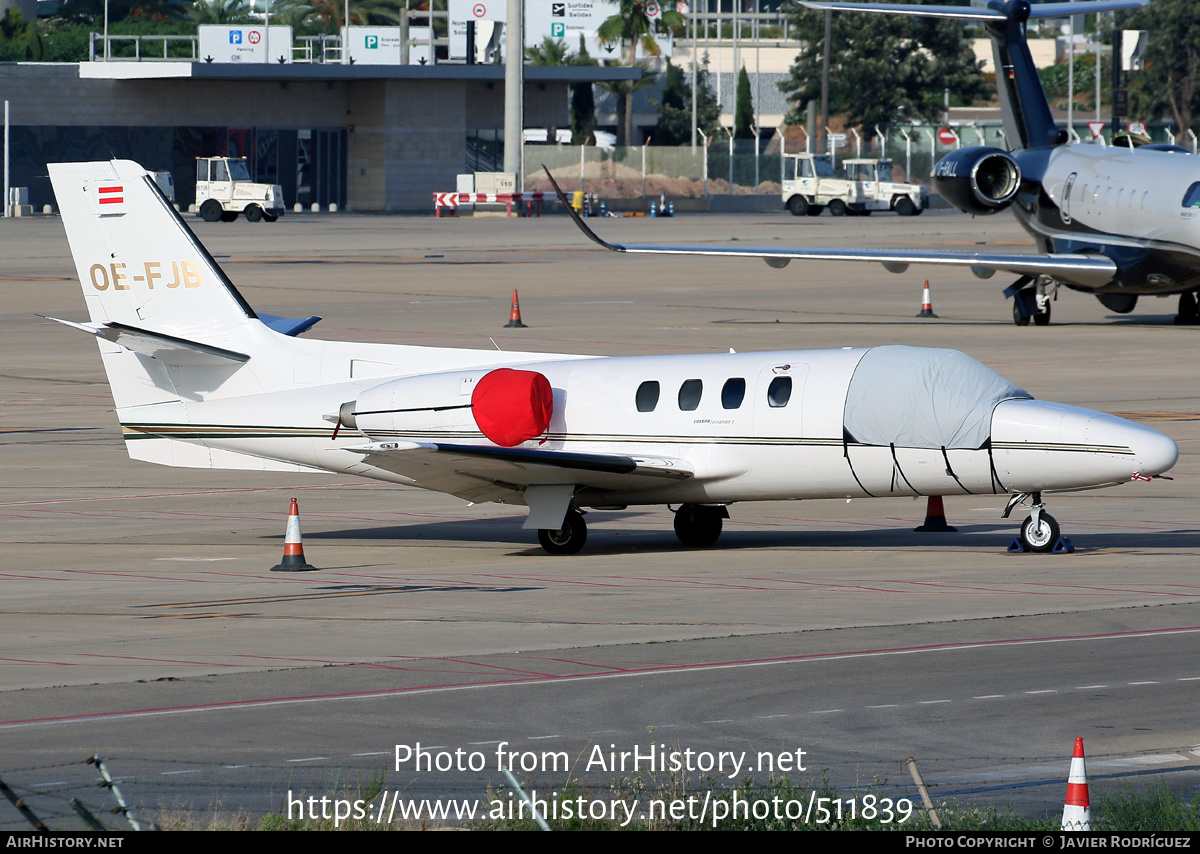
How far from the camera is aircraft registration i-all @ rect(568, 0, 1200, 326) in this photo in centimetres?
4444

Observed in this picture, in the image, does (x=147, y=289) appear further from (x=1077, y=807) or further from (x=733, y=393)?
(x=1077, y=807)

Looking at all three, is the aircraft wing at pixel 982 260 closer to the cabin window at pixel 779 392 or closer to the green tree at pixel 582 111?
the cabin window at pixel 779 392

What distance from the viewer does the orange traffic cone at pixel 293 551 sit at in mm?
20453

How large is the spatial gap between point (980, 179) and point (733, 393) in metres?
27.4

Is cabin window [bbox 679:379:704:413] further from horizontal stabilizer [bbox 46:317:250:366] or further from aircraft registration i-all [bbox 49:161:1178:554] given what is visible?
horizontal stabilizer [bbox 46:317:250:366]

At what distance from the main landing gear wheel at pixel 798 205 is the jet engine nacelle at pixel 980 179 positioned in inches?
2394

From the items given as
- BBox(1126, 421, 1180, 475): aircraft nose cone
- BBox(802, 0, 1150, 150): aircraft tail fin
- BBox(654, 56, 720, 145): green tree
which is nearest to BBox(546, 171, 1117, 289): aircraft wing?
BBox(802, 0, 1150, 150): aircraft tail fin

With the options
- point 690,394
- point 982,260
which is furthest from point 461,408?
point 982,260

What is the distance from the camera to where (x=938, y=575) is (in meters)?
20.1

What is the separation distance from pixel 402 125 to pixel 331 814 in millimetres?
106004

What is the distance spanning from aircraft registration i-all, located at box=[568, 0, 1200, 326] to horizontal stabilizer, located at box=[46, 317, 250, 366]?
18.9 metres

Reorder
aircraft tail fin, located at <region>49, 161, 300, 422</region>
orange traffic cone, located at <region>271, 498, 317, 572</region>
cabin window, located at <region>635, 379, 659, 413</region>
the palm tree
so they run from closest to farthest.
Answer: orange traffic cone, located at <region>271, 498, 317, 572</region> < cabin window, located at <region>635, 379, 659, 413</region> < aircraft tail fin, located at <region>49, 161, 300, 422</region> < the palm tree

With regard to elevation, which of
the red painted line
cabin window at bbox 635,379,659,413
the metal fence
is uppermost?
the metal fence
